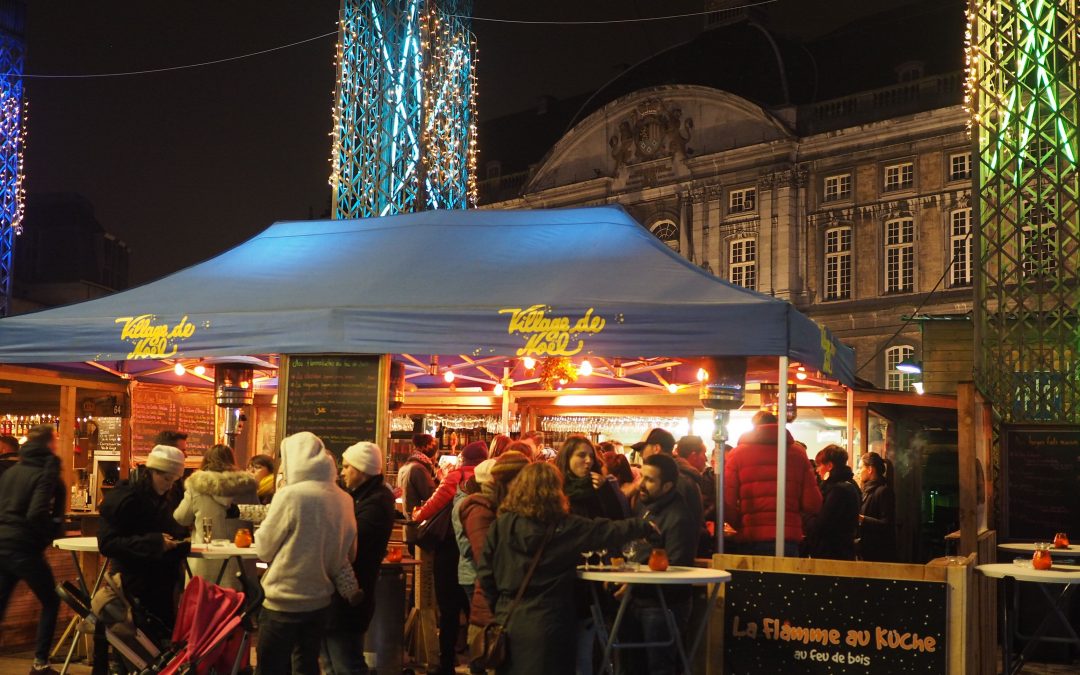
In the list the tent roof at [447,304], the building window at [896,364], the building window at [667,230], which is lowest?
the tent roof at [447,304]

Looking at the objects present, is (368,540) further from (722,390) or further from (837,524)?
(837,524)

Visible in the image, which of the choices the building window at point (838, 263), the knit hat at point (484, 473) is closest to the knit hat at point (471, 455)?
the knit hat at point (484, 473)

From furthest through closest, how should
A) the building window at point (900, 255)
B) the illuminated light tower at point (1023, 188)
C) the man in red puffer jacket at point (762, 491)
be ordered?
A: the building window at point (900, 255)
the illuminated light tower at point (1023, 188)
the man in red puffer jacket at point (762, 491)

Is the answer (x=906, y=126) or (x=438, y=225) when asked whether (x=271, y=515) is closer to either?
(x=438, y=225)

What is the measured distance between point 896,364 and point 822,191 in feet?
18.5

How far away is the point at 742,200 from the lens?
3641 cm

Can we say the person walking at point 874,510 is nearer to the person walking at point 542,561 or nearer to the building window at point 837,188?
the person walking at point 542,561

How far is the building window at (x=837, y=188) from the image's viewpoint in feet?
113

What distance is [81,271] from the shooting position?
46.4m

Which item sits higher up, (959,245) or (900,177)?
(900,177)

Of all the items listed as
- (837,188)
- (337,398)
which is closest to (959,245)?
(837,188)

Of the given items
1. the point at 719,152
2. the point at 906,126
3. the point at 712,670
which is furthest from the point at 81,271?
the point at 712,670

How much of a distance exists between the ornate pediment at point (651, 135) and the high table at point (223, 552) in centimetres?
3166

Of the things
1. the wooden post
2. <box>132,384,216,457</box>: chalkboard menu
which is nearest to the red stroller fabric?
the wooden post
